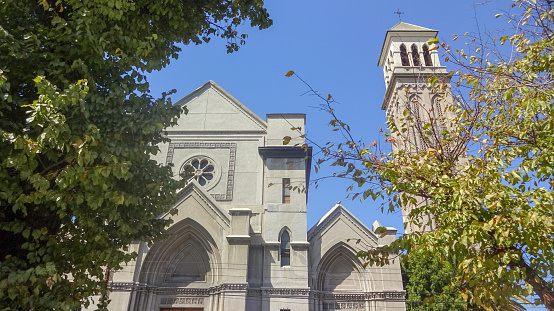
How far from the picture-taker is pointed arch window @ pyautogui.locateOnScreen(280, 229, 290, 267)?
1716 cm

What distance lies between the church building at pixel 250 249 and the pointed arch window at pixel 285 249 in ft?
0.14

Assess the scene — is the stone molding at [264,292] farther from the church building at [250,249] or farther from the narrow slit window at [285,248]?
the narrow slit window at [285,248]

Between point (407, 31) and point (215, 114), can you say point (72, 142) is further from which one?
point (407, 31)

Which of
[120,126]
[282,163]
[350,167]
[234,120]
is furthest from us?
[234,120]

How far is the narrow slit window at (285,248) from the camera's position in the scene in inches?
675

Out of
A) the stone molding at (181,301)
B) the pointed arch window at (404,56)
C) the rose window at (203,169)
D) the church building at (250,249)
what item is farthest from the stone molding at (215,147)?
the pointed arch window at (404,56)

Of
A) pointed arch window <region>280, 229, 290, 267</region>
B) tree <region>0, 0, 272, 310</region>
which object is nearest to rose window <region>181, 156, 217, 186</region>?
pointed arch window <region>280, 229, 290, 267</region>

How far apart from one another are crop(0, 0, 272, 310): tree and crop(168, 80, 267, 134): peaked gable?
1387 centimetres

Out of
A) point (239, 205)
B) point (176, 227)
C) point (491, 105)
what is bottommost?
point (491, 105)

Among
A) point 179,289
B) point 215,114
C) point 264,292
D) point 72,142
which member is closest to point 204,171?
point 215,114

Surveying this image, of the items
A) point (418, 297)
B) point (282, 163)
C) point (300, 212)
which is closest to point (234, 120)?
point (282, 163)

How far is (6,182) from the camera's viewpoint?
5.62m

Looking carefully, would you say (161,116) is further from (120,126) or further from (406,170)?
(406,170)

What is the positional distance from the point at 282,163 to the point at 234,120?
4.08 m
